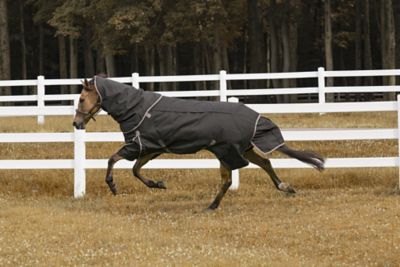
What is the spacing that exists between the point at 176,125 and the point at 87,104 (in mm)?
1298

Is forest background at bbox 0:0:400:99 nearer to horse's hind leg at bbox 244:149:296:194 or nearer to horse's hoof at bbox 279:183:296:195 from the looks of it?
horse's hoof at bbox 279:183:296:195

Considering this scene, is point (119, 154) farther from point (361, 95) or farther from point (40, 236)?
point (361, 95)

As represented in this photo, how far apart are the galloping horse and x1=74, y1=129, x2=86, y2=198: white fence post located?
172cm

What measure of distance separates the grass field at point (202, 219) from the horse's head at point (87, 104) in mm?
1280

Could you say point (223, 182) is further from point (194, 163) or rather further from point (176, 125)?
point (194, 163)

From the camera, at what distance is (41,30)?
4575 centimetres

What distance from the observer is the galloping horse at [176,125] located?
33.2 ft

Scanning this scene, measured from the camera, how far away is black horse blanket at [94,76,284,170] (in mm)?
10109

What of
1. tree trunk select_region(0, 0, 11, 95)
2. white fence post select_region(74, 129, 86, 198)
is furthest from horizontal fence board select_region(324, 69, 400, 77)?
tree trunk select_region(0, 0, 11, 95)

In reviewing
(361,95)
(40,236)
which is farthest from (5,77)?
(40,236)

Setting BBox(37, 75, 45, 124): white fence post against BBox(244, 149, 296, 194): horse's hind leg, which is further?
BBox(37, 75, 45, 124): white fence post

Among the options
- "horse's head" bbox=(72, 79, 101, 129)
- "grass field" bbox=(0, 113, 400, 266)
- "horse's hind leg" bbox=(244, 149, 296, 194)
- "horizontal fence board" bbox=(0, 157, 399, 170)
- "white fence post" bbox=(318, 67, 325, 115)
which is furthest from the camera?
"white fence post" bbox=(318, 67, 325, 115)

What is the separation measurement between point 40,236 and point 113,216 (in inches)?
59.5

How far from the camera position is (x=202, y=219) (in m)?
9.88
